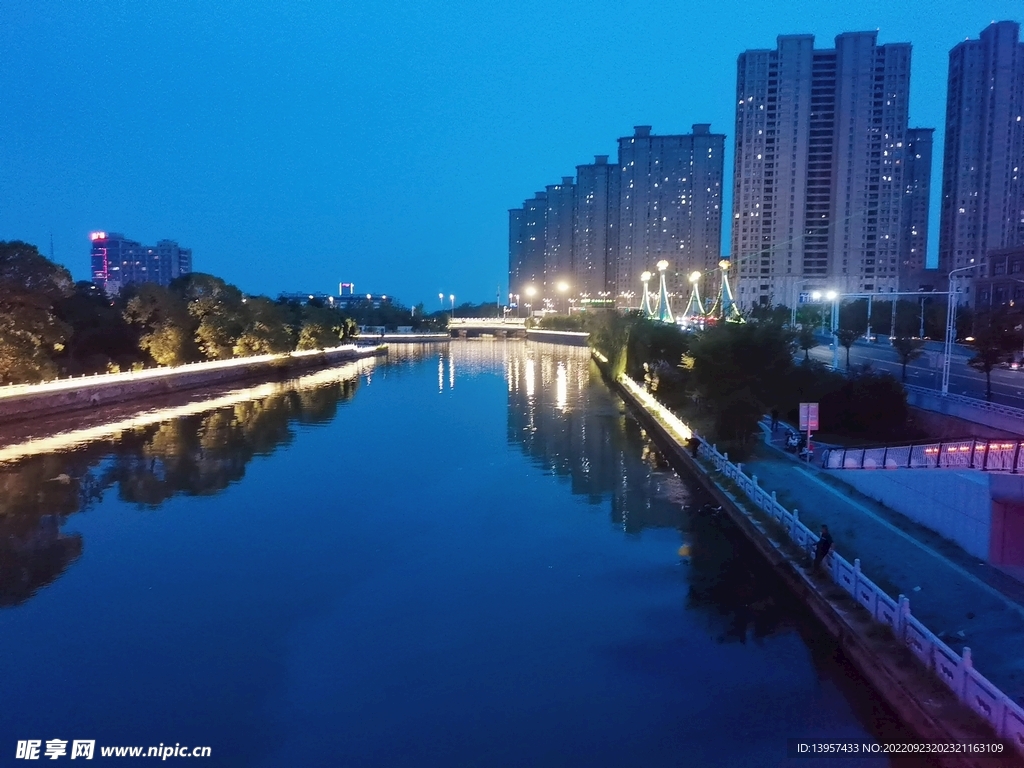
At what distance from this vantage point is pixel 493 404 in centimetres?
3206

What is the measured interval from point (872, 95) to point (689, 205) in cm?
3258

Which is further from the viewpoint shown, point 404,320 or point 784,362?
point 404,320

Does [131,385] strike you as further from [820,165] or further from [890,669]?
[820,165]

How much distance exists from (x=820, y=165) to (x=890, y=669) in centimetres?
6478

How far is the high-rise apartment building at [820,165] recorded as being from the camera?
200 feet

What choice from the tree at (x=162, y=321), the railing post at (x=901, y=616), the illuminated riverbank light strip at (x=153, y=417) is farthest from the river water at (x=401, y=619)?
the tree at (x=162, y=321)

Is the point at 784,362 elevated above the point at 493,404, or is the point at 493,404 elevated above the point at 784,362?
the point at 784,362

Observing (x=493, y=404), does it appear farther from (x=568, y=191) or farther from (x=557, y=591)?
(x=568, y=191)

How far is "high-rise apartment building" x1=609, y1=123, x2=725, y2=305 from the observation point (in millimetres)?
92562

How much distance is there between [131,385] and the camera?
31.5 meters

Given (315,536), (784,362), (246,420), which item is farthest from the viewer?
(246,420)

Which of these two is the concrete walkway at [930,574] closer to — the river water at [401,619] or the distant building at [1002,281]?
the river water at [401,619]

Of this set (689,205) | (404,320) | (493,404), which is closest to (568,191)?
(689,205)

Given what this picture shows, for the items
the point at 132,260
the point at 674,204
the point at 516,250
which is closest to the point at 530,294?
the point at 674,204
